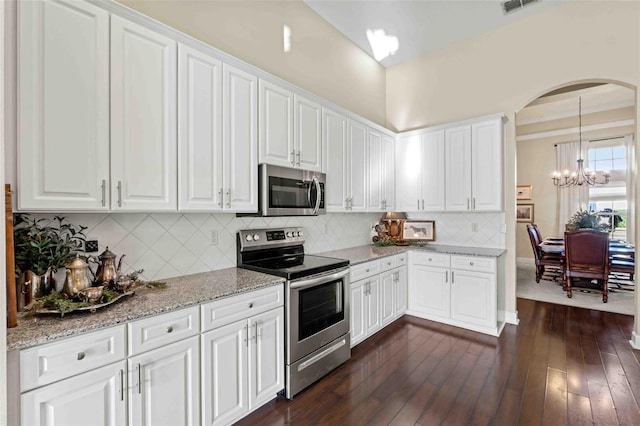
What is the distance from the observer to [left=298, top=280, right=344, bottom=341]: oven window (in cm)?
237

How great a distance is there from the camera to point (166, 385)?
162 centimetres

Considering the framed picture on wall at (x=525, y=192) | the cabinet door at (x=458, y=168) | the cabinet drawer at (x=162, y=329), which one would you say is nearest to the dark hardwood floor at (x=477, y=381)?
the cabinet drawer at (x=162, y=329)

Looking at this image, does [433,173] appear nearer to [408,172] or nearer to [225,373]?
[408,172]

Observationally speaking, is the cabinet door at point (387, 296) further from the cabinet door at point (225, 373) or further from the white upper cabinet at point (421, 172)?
the cabinet door at point (225, 373)

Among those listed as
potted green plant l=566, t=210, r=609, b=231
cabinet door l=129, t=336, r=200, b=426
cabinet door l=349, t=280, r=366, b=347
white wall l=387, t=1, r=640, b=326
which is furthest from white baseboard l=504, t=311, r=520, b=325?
cabinet door l=129, t=336, r=200, b=426

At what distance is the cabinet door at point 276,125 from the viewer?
98.8 inches

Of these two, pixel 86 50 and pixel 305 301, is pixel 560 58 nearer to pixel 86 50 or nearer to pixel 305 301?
pixel 305 301

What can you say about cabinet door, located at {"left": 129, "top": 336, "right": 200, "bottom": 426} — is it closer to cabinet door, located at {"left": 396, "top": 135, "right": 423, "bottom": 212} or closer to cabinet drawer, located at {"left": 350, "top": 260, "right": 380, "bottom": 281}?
cabinet drawer, located at {"left": 350, "top": 260, "right": 380, "bottom": 281}

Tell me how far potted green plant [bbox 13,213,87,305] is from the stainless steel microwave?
1.29m

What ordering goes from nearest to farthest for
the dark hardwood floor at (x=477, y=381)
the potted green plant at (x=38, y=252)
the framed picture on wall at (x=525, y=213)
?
1. the potted green plant at (x=38, y=252)
2. the dark hardwood floor at (x=477, y=381)
3. the framed picture on wall at (x=525, y=213)

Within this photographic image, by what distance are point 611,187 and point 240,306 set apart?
8.43 meters

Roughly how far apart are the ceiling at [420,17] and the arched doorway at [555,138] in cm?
213

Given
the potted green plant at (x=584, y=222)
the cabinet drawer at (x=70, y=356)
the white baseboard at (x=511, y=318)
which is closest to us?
the cabinet drawer at (x=70, y=356)

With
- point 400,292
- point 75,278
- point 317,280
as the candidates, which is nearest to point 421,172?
point 400,292
